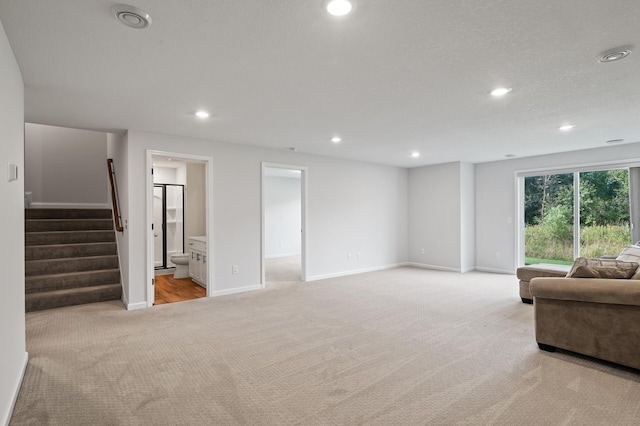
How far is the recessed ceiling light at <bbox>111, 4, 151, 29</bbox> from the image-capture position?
1.76 meters

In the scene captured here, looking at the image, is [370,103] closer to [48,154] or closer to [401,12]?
[401,12]

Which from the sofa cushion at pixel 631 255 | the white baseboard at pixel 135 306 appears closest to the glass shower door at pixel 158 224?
the white baseboard at pixel 135 306

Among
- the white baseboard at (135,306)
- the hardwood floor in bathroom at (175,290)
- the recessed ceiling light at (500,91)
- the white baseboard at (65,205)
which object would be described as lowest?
the hardwood floor in bathroom at (175,290)

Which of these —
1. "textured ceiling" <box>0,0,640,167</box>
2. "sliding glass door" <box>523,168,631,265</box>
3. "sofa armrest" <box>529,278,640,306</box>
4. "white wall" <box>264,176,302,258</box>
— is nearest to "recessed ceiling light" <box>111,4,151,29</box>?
"textured ceiling" <box>0,0,640,167</box>

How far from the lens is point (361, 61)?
2.40 m

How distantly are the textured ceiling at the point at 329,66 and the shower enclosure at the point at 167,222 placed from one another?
3053 mm

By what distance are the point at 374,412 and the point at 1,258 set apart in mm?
2362

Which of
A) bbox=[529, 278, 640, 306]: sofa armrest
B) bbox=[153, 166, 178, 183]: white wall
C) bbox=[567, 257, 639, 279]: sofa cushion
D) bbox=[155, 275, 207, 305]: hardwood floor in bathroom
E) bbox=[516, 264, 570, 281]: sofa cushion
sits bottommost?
bbox=[155, 275, 207, 305]: hardwood floor in bathroom

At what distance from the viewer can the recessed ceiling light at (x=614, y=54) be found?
220 centimetres

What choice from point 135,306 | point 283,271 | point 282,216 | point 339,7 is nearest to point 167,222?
point 283,271

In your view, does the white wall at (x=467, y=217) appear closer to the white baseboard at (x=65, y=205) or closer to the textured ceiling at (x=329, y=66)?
the textured ceiling at (x=329, y=66)

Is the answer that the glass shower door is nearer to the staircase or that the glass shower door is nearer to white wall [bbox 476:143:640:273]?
the staircase

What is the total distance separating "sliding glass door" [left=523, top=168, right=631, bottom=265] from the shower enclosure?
23.2 feet

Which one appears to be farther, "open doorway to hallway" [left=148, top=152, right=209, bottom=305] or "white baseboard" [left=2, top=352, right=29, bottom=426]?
"open doorway to hallway" [left=148, top=152, right=209, bottom=305]
